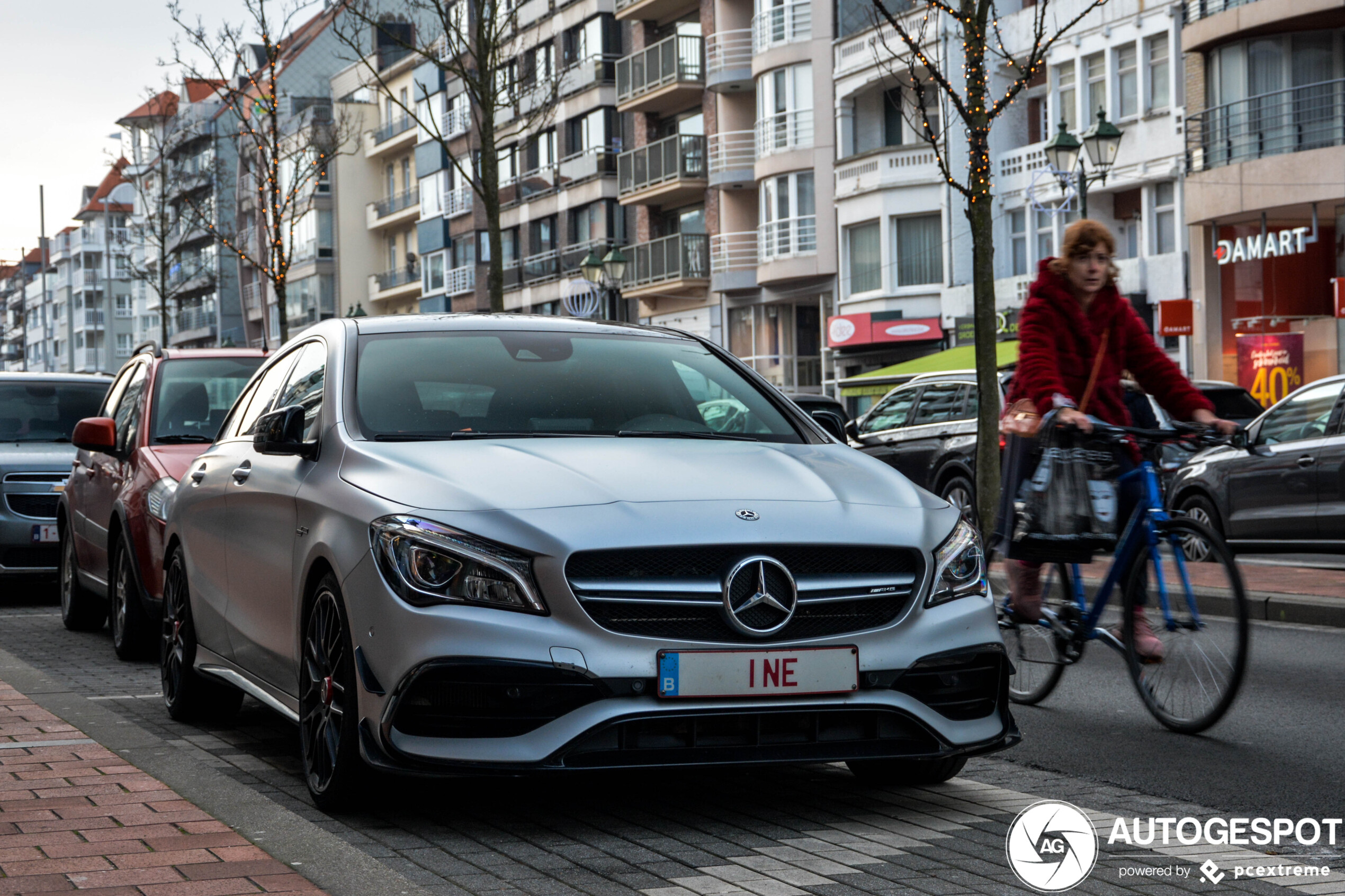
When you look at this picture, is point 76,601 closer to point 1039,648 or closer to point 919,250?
point 1039,648

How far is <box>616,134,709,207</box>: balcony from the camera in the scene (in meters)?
51.5

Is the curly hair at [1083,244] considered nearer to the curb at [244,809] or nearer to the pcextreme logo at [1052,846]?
the pcextreme logo at [1052,846]

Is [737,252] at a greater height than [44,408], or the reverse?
[737,252]

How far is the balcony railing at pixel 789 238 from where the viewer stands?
47.4 m

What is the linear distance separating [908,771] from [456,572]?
1.75 m

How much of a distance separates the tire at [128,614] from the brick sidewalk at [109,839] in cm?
337

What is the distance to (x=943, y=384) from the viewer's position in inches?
789

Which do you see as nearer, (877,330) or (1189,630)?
(1189,630)

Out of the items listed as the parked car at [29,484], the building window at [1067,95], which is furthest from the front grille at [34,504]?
the building window at [1067,95]

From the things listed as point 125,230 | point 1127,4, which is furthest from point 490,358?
point 125,230

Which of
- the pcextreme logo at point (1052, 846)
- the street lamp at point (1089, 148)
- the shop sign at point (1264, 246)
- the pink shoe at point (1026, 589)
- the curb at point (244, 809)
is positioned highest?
the street lamp at point (1089, 148)

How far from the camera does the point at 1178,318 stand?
1374 inches

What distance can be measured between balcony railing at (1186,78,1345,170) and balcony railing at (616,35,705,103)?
19.5 m

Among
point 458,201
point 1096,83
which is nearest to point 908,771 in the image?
point 1096,83
